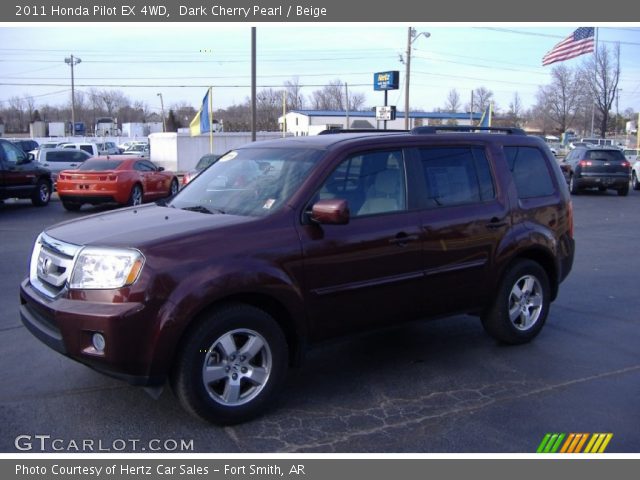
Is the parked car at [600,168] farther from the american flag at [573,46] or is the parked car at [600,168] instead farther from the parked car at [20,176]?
the parked car at [20,176]

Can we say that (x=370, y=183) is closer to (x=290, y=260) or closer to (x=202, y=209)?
(x=290, y=260)

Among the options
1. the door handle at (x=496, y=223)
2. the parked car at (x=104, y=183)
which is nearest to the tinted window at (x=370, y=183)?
the door handle at (x=496, y=223)

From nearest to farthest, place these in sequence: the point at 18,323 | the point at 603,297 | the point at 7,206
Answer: the point at 18,323 < the point at 603,297 < the point at 7,206

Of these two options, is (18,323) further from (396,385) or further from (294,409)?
(396,385)

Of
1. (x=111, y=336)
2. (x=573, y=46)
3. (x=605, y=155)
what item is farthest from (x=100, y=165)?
(x=573, y=46)

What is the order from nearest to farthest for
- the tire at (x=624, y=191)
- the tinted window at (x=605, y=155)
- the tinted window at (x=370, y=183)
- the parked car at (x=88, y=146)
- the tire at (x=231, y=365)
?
the tire at (x=231, y=365), the tinted window at (x=370, y=183), the tinted window at (x=605, y=155), the tire at (x=624, y=191), the parked car at (x=88, y=146)

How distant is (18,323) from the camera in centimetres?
645

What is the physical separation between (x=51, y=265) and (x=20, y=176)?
14.0m

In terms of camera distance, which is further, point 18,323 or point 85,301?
point 18,323

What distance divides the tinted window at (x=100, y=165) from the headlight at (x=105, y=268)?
1375cm

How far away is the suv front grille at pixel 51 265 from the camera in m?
4.05

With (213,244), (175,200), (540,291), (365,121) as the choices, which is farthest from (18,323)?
(365,121)

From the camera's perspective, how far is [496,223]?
552 cm

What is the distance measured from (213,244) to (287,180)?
910 mm
